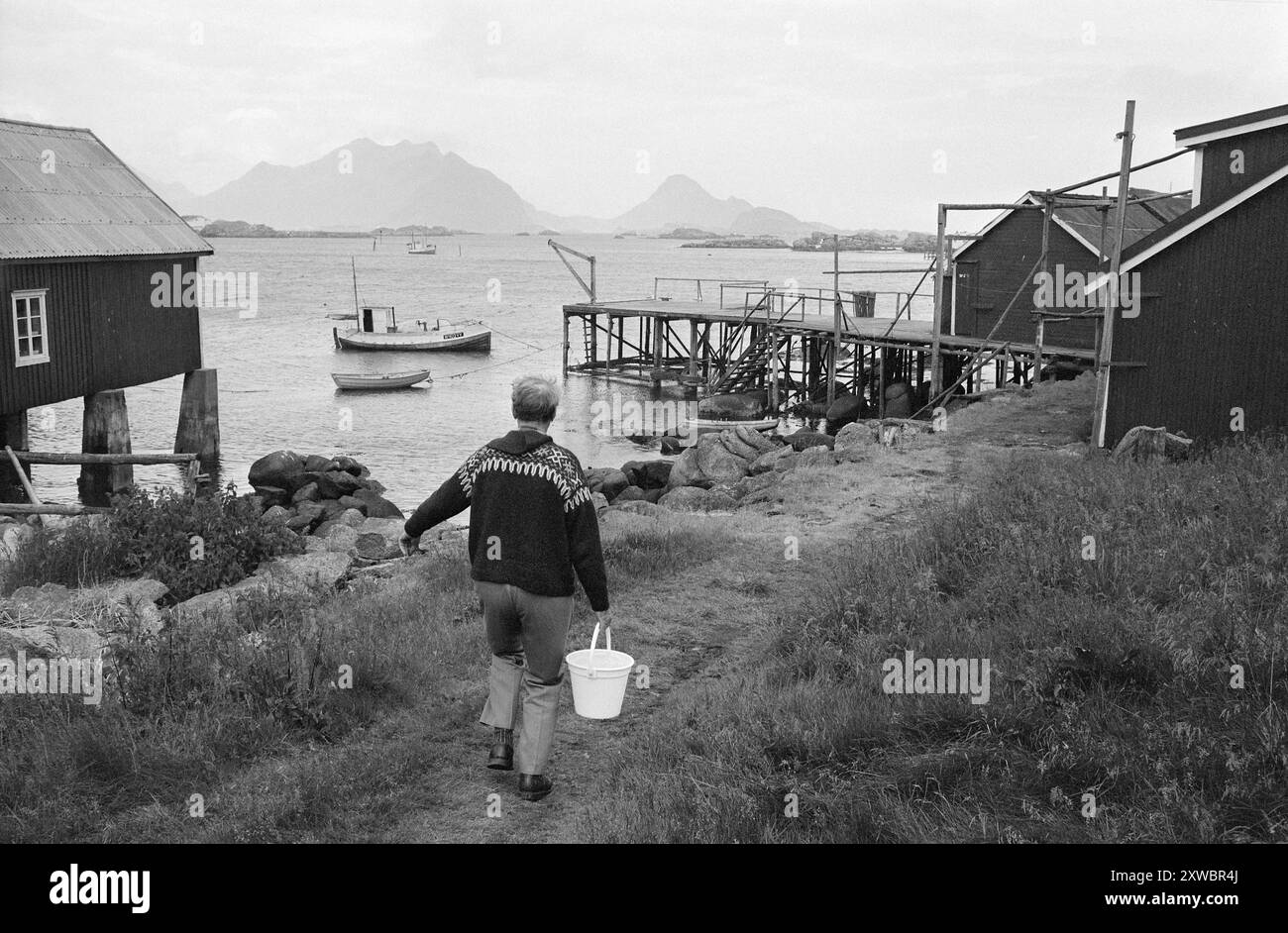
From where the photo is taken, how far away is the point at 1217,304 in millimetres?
17656

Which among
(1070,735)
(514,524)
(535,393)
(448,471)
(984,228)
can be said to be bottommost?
A: (448,471)

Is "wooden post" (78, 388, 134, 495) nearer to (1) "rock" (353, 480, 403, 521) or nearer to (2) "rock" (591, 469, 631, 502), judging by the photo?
(1) "rock" (353, 480, 403, 521)

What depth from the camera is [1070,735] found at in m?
6.16

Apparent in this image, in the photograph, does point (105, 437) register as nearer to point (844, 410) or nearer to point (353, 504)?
point (353, 504)

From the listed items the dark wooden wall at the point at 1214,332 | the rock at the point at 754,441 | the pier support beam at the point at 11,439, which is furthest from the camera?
the rock at the point at 754,441

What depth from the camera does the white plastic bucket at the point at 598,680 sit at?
7.11 meters

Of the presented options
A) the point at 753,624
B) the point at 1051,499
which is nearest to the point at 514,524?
the point at 753,624

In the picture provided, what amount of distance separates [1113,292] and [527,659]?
15.1 m

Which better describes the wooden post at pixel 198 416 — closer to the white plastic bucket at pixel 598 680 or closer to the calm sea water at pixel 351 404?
the calm sea water at pixel 351 404

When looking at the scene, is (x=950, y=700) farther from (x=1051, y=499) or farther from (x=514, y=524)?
(x=1051, y=499)

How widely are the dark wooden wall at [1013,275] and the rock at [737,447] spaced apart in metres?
9.93

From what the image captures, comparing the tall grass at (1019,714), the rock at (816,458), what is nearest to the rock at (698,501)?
the rock at (816,458)
